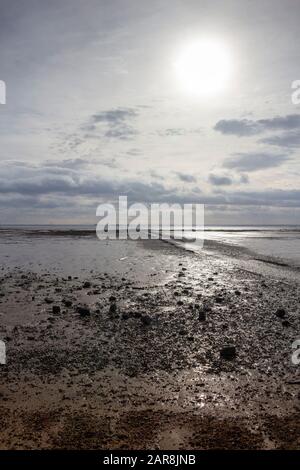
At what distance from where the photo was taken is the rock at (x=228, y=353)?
920 centimetres

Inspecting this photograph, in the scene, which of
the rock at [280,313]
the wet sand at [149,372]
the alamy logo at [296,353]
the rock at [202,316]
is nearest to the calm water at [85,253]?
the wet sand at [149,372]

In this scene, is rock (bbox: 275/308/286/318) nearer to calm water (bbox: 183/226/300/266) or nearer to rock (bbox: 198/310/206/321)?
rock (bbox: 198/310/206/321)

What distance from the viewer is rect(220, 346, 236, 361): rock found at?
30.2 feet

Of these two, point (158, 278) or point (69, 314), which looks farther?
point (158, 278)

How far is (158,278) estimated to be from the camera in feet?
72.6

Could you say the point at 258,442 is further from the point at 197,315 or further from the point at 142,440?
the point at 197,315

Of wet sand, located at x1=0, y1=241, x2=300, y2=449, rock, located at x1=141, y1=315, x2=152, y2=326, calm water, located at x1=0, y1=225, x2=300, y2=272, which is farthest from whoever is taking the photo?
calm water, located at x1=0, y1=225, x2=300, y2=272

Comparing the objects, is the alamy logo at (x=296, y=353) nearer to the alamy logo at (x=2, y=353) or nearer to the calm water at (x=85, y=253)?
the alamy logo at (x=2, y=353)

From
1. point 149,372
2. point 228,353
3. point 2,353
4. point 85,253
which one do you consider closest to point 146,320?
point 228,353

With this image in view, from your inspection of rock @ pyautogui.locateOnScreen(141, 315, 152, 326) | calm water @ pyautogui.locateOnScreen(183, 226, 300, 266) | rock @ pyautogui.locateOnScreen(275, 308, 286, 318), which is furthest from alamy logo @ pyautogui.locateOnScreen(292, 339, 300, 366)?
calm water @ pyautogui.locateOnScreen(183, 226, 300, 266)

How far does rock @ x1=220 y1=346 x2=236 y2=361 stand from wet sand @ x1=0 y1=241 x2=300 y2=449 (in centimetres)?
2

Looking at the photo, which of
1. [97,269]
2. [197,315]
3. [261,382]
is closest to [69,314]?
[197,315]
